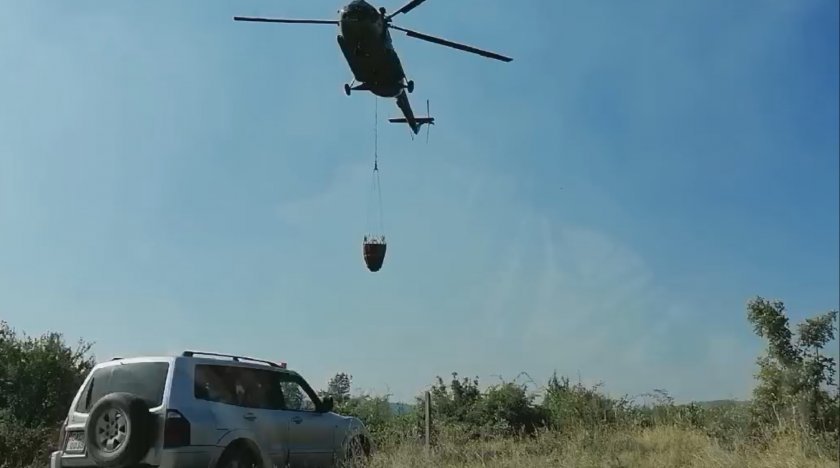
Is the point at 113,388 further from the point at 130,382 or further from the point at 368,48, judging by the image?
the point at 368,48

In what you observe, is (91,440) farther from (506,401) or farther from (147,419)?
(506,401)

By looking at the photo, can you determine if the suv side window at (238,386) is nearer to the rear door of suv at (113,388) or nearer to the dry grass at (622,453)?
the rear door of suv at (113,388)

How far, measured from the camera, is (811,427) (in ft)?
28.3

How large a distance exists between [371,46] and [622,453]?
9.21 metres

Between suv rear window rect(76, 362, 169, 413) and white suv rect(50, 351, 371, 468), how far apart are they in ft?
0.04

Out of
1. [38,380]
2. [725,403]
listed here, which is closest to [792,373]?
[725,403]

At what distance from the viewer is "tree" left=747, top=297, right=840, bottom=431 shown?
8.59m

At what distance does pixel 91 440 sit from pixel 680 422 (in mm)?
7741

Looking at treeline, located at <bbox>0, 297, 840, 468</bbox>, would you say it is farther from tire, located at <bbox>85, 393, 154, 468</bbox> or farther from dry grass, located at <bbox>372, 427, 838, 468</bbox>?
tire, located at <bbox>85, 393, 154, 468</bbox>

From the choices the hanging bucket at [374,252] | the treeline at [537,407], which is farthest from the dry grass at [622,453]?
the hanging bucket at [374,252]

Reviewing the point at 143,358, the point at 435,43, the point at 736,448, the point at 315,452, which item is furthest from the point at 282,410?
the point at 435,43

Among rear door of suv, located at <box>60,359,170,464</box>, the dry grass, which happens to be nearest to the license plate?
rear door of suv, located at <box>60,359,170,464</box>

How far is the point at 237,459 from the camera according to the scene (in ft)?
30.8

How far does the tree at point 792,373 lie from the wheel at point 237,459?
5.99 metres
